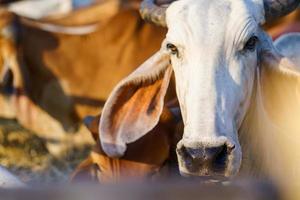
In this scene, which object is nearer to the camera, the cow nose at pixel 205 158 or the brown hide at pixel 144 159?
the cow nose at pixel 205 158

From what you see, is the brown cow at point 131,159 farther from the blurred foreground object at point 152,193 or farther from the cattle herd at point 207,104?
the blurred foreground object at point 152,193

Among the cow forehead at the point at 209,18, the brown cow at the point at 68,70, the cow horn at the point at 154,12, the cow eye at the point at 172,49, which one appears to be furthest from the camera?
the brown cow at the point at 68,70

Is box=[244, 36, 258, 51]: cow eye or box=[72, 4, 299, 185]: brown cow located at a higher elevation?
box=[244, 36, 258, 51]: cow eye

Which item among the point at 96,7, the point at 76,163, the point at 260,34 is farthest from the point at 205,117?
the point at 96,7

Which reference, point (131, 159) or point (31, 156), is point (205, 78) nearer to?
point (131, 159)

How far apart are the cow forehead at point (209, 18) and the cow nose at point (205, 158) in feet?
1.42

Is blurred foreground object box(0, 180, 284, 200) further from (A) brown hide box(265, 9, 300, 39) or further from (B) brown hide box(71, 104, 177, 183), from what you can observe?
(A) brown hide box(265, 9, 300, 39)

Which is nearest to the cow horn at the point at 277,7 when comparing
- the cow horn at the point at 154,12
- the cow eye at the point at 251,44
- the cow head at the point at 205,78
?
the cow head at the point at 205,78

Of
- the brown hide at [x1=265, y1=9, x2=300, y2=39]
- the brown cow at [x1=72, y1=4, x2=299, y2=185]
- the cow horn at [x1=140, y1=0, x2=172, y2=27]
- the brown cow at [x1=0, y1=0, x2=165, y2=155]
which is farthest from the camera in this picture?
the brown cow at [x1=0, y1=0, x2=165, y2=155]

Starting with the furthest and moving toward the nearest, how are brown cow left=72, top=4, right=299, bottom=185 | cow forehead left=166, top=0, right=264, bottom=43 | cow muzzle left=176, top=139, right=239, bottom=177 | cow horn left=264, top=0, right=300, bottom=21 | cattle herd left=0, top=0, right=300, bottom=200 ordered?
brown cow left=72, top=4, right=299, bottom=185 → cow horn left=264, top=0, right=300, bottom=21 → cow forehead left=166, top=0, right=264, bottom=43 → cattle herd left=0, top=0, right=300, bottom=200 → cow muzzle left=176, top=139, right=239, bottom=177

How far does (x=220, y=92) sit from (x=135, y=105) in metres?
0.71

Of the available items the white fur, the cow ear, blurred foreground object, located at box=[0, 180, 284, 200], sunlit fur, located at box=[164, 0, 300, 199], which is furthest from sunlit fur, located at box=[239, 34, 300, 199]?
blurred foreground object, located at box=[0, 180, 284, 200]

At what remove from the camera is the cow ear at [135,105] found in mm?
3191

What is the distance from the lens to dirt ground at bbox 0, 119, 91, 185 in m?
5.78
